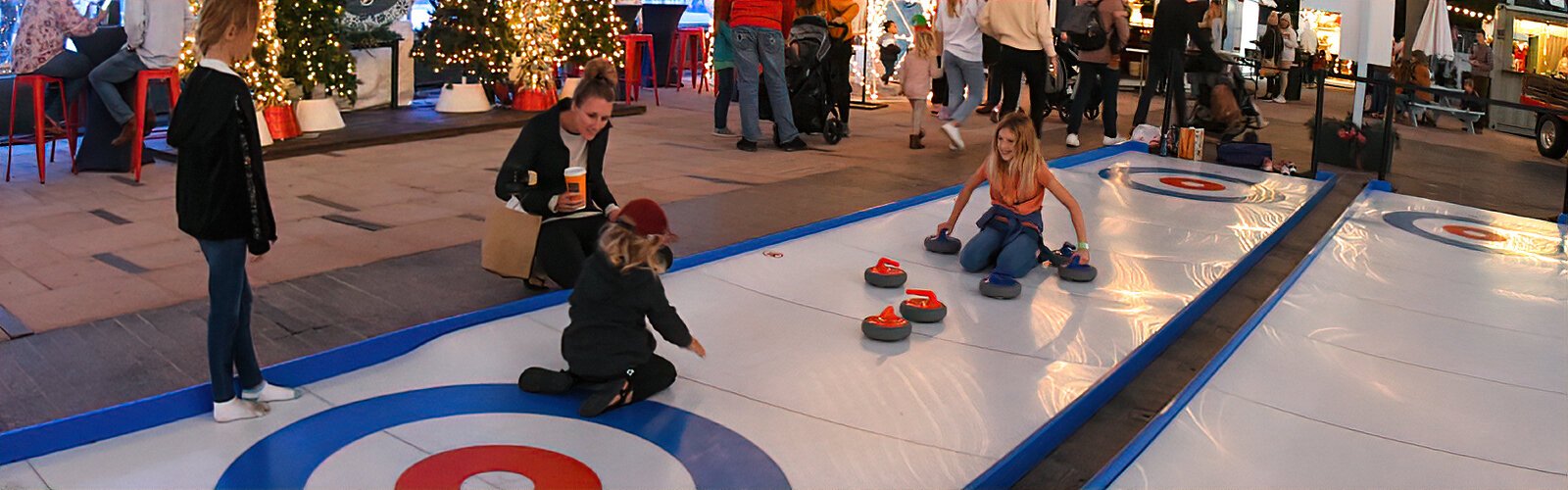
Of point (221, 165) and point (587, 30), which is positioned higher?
point (587, 30)

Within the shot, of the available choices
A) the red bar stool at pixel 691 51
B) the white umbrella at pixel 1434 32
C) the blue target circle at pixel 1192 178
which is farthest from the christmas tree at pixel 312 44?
the white umbrella at pixel 1434 32

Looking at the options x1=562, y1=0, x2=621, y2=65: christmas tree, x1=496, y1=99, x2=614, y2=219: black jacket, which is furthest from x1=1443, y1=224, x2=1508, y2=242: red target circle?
x1=562, y1=0, x2=621, y2=65: christmas tree

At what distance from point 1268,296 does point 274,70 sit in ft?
24.4

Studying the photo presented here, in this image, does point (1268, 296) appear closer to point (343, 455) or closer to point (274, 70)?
point (343, 455)

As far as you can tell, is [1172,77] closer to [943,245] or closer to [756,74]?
[756,74]

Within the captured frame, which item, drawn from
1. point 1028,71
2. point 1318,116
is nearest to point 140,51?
point 1028,71

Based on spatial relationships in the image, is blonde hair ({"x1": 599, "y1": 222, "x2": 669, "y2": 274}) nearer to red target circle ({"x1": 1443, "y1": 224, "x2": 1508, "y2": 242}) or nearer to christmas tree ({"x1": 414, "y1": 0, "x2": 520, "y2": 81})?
red target circle ({"x1": 1443, "y1": 224, "x2": 1508, "y2": 242})

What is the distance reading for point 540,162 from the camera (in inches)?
202

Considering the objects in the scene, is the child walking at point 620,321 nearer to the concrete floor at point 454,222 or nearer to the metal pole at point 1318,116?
the concrete floor at point 454,222

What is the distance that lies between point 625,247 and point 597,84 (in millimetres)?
1262

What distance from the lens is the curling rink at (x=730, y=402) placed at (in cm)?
342

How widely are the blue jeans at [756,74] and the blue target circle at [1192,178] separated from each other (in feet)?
8.62

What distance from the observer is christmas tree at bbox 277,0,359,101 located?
391 inches

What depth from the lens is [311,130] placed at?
10.1 meters
